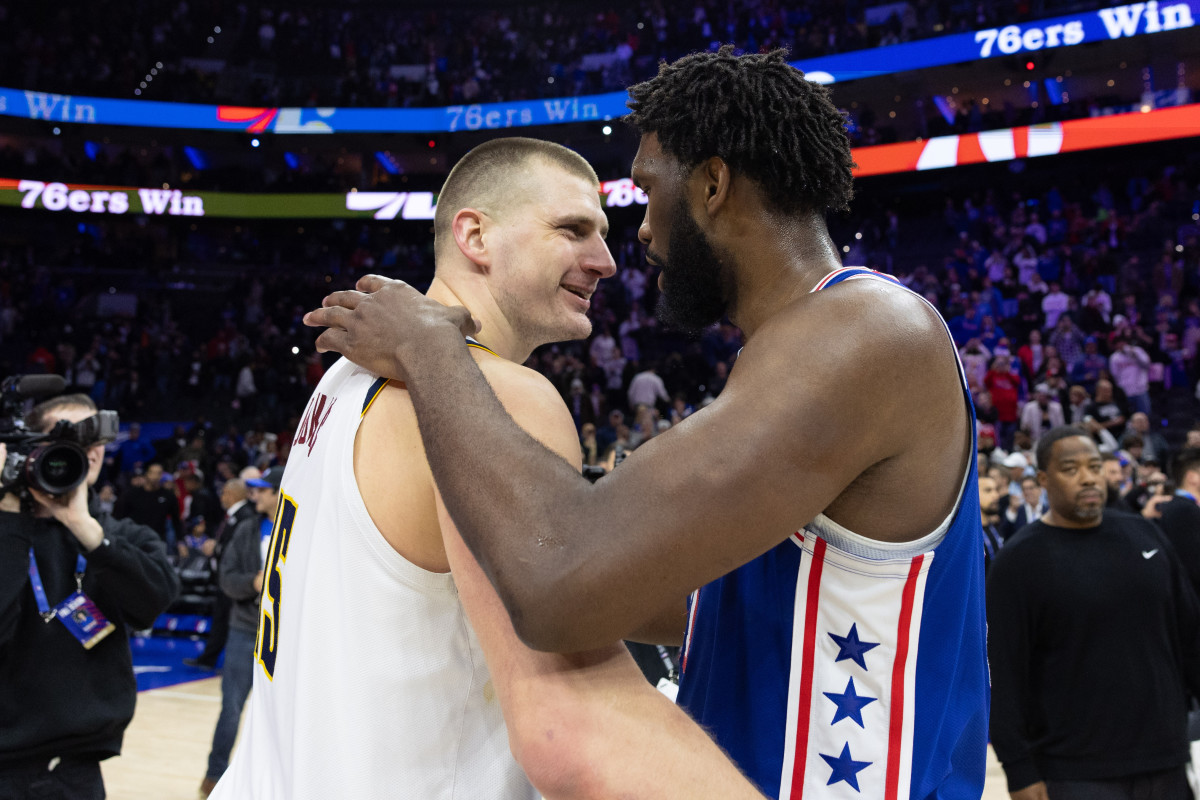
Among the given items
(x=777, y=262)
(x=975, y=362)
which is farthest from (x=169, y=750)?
(x=975, y=362)

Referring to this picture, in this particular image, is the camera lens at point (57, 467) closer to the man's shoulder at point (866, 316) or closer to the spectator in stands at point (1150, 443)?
the man's shoulder at point (866, 316)

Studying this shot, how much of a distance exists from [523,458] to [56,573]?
277cm

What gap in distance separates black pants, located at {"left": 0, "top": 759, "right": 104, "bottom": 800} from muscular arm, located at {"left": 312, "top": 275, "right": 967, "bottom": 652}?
8.56 feet

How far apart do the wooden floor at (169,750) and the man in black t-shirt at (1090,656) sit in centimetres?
215

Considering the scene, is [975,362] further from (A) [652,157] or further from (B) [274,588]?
(B) [274,588]

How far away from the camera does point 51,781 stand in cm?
316

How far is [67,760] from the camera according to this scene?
126 inches

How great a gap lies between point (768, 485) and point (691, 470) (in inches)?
3.7

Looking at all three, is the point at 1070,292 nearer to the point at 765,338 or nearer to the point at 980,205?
the point at 980,205

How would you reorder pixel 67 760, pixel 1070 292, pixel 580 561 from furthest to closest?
1. pixel 1070 292
2. pixel 67 760
3. pixel 580 561

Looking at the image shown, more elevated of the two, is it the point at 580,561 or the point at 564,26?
the point at 564,26

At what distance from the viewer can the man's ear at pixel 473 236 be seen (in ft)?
6.18

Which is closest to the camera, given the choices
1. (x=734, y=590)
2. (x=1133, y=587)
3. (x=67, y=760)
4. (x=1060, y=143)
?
(x=734, y=590)

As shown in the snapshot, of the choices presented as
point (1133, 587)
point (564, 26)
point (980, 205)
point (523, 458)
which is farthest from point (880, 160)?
point (523, 458)
